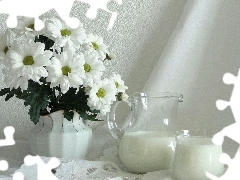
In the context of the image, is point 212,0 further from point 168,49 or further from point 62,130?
point 62,130

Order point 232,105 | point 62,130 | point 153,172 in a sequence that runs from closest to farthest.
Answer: point 153,172, point 62,130, point 232,105

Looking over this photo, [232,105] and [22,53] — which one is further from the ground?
[22,53]

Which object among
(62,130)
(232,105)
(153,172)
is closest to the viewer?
(153,172)

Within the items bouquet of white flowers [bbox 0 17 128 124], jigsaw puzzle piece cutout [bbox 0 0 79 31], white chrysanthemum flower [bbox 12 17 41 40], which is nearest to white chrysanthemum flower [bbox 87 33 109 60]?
bouquet of white flowers [bbox 0 17 128 124]

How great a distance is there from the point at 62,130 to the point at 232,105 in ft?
1.22

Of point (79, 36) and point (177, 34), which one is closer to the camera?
point (79, 36)

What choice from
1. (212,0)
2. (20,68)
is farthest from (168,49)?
(20,68)

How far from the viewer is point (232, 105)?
1.08m

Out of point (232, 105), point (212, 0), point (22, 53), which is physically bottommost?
point (232, 105)

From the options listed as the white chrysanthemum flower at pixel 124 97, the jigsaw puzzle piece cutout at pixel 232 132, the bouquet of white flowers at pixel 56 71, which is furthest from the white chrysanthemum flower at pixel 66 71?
the jigsaw puzzle piece cutout at pixel 232 132

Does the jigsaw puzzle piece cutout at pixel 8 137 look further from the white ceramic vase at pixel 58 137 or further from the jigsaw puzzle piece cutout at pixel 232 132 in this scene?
the jigsaw puzzle piece cutout at pixel 232 132

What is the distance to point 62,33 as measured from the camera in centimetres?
90

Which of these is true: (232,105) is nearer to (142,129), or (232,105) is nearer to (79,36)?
(142,129)

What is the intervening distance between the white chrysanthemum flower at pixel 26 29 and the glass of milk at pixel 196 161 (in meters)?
0.32
